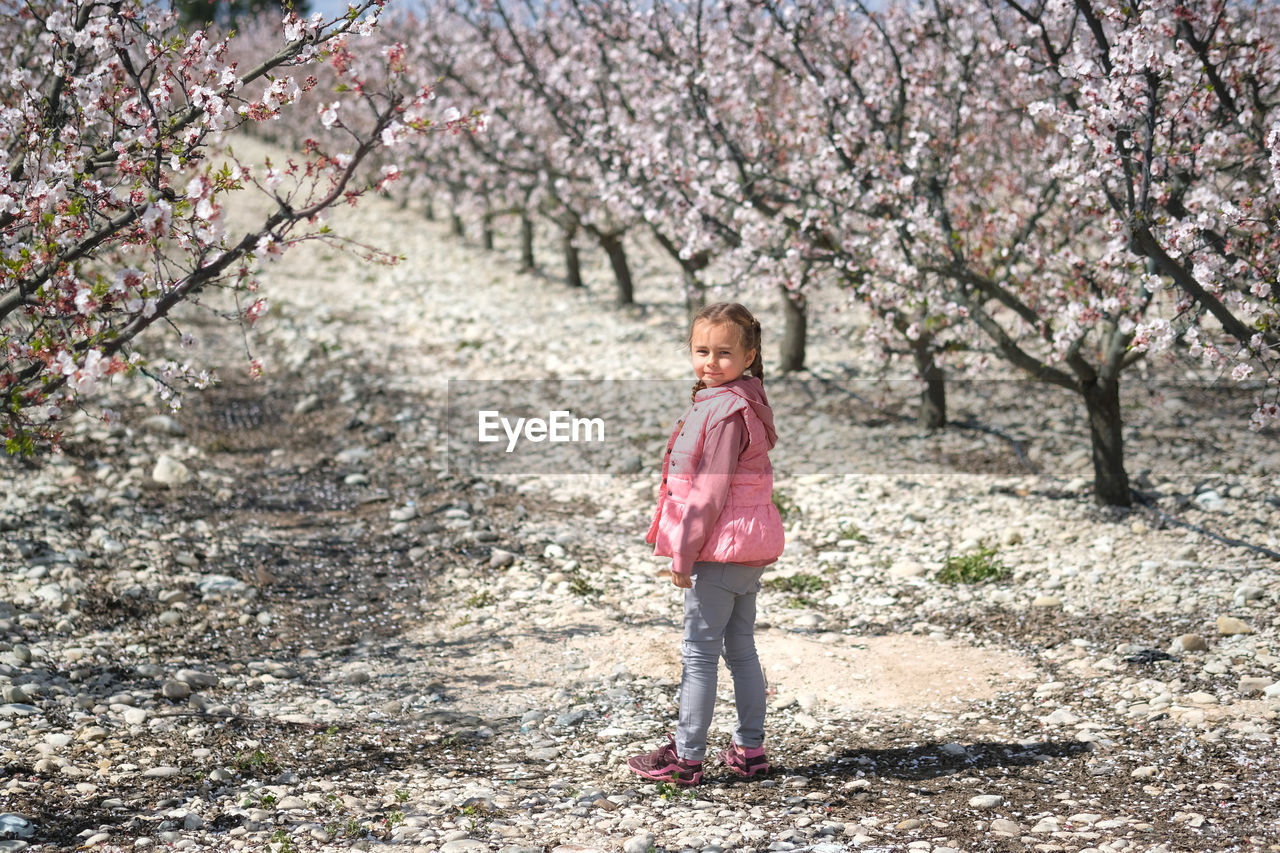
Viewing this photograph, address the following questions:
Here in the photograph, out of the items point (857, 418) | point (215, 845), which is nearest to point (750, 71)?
point (857, 418)

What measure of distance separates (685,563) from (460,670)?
2750mm

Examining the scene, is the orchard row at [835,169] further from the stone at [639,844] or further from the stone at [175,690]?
the stone at [639,844]

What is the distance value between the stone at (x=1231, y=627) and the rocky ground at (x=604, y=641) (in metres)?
0.10

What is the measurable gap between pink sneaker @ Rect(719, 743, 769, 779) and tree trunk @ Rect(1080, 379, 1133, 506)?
551 centimetres

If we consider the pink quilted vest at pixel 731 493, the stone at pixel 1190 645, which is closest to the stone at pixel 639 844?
the pink quilted vest at pixel 731 493

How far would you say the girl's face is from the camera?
487 cm

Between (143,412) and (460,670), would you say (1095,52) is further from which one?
(143,412)

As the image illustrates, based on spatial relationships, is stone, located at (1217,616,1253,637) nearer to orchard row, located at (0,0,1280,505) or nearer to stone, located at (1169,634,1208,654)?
stone, located at (1169,634,1208,654)

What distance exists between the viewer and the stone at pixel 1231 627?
21.9 ft

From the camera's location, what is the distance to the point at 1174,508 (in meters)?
9.22

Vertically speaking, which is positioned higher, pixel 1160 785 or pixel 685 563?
pixel 685 563

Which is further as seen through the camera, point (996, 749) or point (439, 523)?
point (439, 523)

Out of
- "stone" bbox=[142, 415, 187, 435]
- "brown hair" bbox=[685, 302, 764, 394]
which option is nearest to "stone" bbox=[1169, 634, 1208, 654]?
"brown hair" bbox=[685, 302, 764, 394]

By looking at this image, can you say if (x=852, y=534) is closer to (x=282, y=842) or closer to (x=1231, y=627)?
(x=1231, y=627)
